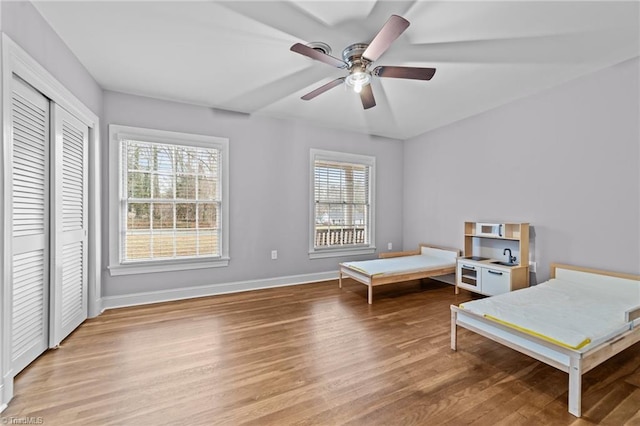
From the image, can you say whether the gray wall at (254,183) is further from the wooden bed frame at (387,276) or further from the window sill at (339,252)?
the wooden bed frame at (387,276)

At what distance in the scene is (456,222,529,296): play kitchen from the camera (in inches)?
137

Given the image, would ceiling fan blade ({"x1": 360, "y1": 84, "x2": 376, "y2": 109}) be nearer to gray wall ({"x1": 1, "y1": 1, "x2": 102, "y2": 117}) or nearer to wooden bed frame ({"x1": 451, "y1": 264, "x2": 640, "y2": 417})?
wooden bed frame ({"x1": 451, "y1": 264, "x2": 640, "y2": 417})

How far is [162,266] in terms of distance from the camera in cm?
372

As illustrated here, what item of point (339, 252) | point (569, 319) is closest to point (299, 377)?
point (569, 319)

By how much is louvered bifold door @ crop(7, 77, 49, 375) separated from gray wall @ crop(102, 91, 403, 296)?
1.10 meters

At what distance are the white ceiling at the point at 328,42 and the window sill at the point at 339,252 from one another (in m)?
2.41

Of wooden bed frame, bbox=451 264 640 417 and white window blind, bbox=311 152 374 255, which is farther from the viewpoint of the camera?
white window blind, bbox=311 152 374 255

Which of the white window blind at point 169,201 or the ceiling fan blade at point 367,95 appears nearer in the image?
the ceiling fan blade at point 367,95

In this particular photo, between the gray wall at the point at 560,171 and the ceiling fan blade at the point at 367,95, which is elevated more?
the ceiling fan blade at the point at 367,95

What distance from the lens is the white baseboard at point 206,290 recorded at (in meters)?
3.51

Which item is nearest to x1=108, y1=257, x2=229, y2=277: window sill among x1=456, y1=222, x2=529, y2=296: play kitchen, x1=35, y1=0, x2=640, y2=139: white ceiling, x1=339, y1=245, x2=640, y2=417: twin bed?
x1=35, y1=0, x2=640, y2=139: white ceiling

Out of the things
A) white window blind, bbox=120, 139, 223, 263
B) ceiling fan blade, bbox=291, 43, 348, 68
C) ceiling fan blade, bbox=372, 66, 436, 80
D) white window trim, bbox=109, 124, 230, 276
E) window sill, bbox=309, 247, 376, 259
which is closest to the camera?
ceiling fan blade, bbox=291, 43, 348, 68

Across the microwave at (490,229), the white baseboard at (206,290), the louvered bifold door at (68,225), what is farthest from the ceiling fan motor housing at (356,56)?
the white baseboard at (206,290)

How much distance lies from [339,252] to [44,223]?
3.78 m
